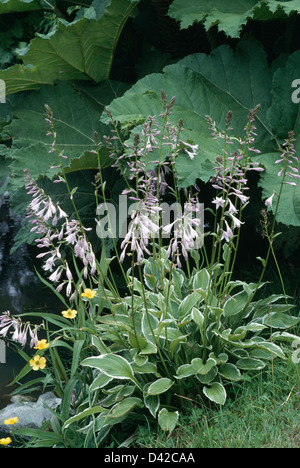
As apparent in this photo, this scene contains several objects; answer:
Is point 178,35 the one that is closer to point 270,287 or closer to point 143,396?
point 270,287

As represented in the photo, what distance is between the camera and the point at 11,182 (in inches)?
113

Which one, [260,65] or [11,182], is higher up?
[260,65]

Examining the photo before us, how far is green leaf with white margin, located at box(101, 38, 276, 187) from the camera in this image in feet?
8.89

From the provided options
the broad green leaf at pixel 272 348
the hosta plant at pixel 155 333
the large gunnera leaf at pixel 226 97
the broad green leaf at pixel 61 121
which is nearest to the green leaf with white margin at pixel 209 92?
the large gunnera leaf at pixel 226 97

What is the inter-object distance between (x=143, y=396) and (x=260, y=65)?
196cm

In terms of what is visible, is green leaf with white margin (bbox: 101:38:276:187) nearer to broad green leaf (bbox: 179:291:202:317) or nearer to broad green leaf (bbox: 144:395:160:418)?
broad green leaf (bbox: 179:291:202:317)

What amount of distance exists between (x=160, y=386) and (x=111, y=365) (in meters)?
0.20

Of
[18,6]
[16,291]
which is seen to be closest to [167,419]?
[16,291]

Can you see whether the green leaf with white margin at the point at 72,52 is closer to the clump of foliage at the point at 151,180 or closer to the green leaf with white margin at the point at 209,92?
the clump of foliage at the point at 151,180

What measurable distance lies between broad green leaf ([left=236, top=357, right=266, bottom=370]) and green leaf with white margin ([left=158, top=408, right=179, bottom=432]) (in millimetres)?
352

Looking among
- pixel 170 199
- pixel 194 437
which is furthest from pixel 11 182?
pixel 194 437

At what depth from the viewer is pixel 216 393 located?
2029mm

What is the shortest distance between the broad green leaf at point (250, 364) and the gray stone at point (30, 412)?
90 centimetres
